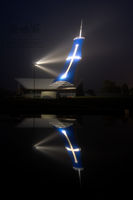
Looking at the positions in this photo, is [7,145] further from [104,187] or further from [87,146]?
[104,187]

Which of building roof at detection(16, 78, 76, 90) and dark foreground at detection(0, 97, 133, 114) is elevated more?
building roof at detection(16, 78, 76, 90)

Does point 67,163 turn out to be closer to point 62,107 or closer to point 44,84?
point 62,107

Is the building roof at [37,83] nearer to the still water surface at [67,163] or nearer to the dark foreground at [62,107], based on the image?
the dark foreground at [62,107]

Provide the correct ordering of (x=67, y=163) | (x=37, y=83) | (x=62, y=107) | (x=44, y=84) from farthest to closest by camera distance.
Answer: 1. (x=37, y=83)
2. (x=44, y=84)
3. (x=62, y=107)
4. (x=67, y=163)

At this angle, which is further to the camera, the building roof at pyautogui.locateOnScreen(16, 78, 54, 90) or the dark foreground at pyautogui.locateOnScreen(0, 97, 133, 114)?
the building roof at pyautogui.locateOnScreen(16, 78, 54, 90)

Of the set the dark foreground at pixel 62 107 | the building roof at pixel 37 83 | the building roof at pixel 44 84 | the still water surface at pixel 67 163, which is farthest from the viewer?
the building roof at pixel 37 83

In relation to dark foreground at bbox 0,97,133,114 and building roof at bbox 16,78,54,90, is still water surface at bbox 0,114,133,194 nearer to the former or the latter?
dark foreground at bbox 0,97,133,114

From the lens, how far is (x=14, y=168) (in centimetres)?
373

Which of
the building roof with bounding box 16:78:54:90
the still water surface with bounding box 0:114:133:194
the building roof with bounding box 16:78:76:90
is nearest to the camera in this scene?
the still water surface with bounding box 0:114:133:194

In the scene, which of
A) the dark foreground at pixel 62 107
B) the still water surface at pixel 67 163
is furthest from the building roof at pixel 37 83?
the still water surface at pixel 67 163

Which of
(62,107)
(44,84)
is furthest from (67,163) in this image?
(44,84)

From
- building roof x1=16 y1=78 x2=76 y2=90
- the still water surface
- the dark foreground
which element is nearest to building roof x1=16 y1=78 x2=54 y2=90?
building roof x1=16 y1=78 x2=76 y2=90

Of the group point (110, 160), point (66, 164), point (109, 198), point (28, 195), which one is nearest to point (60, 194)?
point (28, 195)

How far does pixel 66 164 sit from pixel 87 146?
5.39 feet
